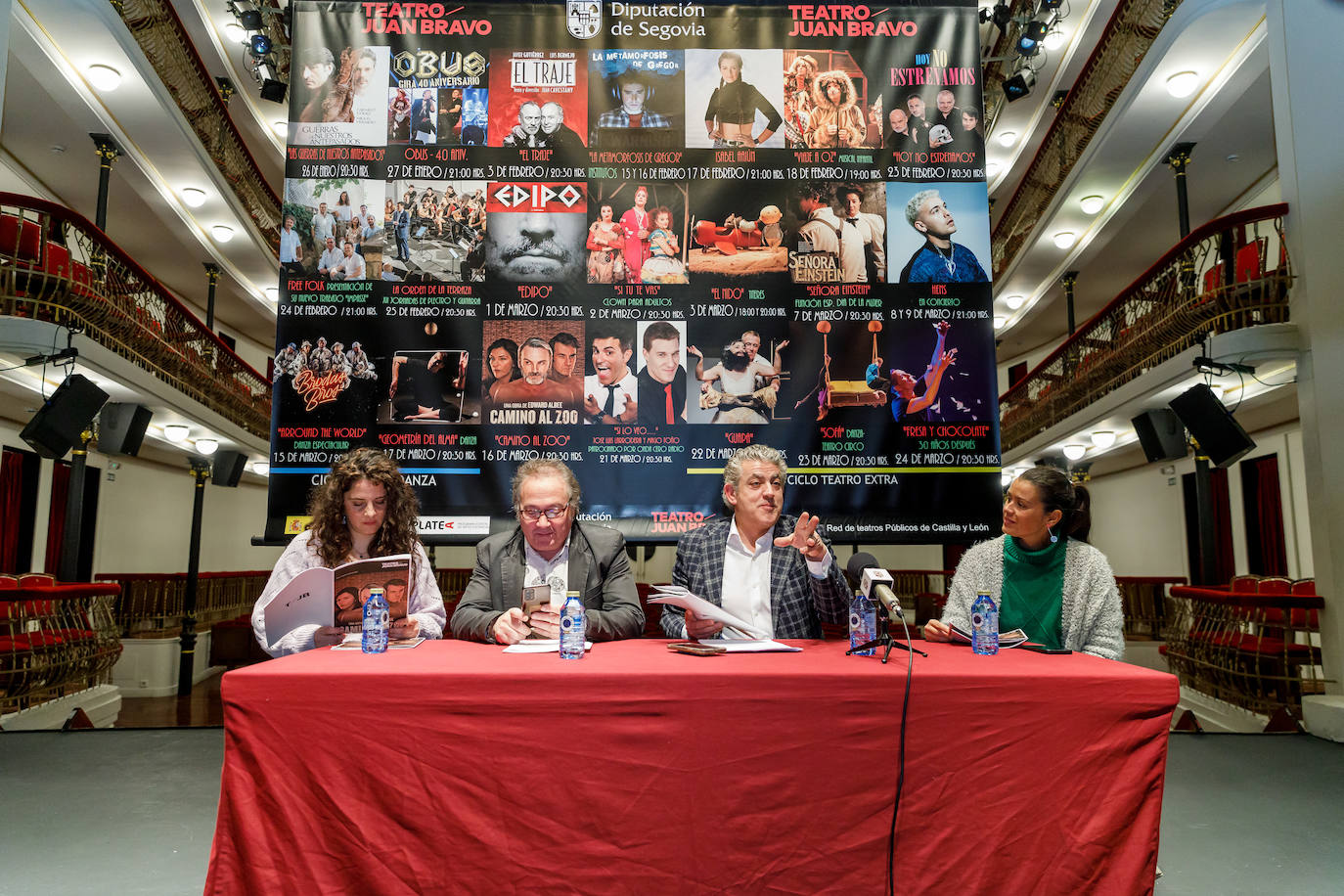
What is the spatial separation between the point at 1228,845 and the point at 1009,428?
14.6 meters

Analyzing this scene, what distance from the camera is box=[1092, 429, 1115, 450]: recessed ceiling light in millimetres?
12281

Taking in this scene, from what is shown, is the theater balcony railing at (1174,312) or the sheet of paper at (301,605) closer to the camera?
the sheet of paper at (301,605)

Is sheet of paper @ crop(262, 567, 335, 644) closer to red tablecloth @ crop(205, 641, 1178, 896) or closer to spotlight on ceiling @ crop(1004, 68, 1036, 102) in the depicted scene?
red tablecloth @ crop(205, 641, 1178, 896)

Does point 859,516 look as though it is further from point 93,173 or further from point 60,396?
point 93,173

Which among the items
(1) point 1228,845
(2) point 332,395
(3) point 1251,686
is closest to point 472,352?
(2) point 332,395

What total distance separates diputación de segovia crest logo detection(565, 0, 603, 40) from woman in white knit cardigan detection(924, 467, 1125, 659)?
3255 mm

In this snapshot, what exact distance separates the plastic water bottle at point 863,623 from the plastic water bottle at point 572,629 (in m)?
0.80

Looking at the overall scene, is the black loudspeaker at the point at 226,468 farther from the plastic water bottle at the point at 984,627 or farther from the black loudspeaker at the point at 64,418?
the plastic water bottle at the point at 984,627

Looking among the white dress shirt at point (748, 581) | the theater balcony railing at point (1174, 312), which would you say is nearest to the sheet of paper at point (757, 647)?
the white dress shirt at point (748, 581)

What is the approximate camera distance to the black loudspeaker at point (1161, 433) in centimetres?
993

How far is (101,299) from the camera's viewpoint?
7.81 m

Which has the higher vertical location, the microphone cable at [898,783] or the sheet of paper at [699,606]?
the sheet of paper at [699,606]

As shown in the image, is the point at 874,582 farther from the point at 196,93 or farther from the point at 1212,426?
the point at 196,93

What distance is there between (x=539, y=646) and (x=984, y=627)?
1.39 metres
